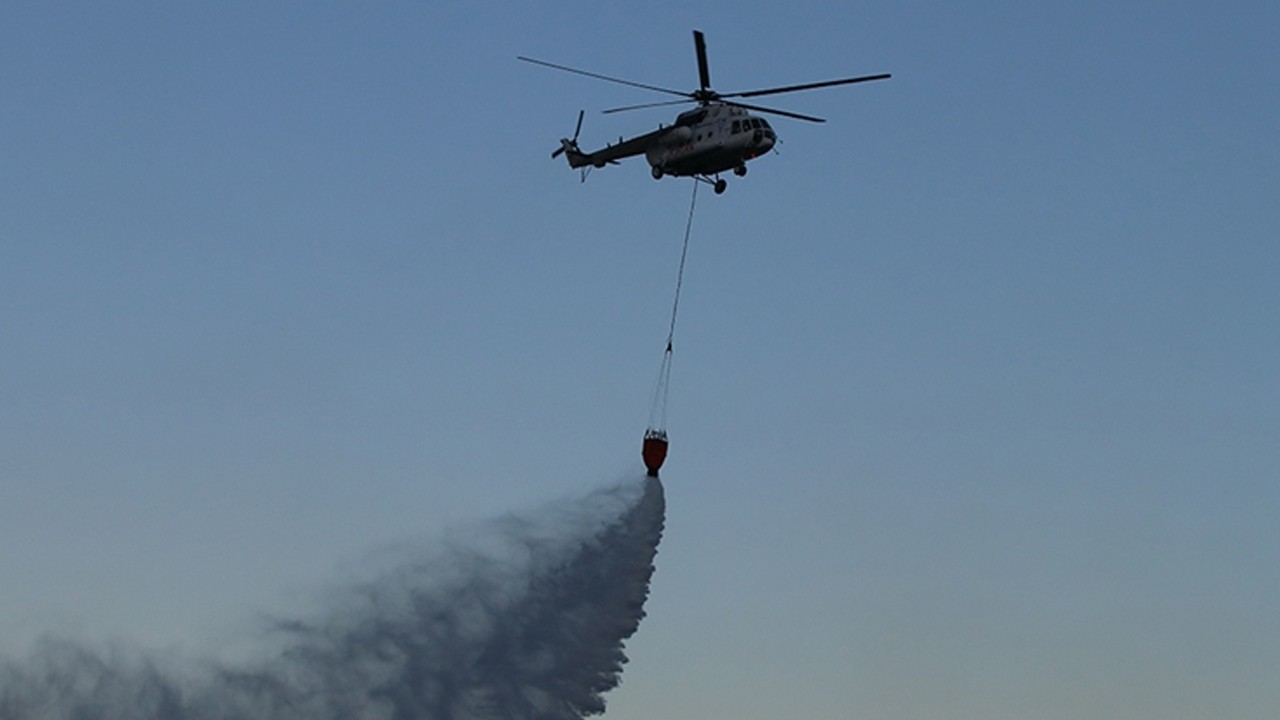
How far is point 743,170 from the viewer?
72.9m

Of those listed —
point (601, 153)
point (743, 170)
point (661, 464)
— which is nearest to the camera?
point (661, 464)

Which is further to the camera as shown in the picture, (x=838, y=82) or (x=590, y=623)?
(x=590, y=623)

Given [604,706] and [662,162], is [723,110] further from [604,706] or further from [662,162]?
[604,706]

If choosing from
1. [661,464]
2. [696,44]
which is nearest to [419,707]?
[661,464]

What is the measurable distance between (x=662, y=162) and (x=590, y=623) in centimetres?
1754

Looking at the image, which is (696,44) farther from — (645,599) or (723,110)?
(645,599)

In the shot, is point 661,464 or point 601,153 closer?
point 661,464

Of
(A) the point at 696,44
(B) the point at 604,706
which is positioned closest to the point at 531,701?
(B) the point at 604,706

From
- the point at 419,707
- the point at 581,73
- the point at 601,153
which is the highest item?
the point at 601,153

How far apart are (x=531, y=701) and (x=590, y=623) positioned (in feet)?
12.2

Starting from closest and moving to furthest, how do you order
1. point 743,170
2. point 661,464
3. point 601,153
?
point 661,464
point 743,170
point 601,153

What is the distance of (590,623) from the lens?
74750 mm

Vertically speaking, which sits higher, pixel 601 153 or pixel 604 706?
pixel 601 153

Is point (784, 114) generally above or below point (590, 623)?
above
